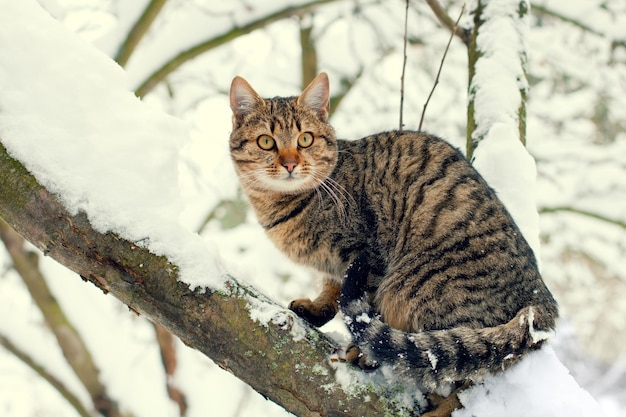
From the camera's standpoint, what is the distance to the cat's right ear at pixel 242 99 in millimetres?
2812

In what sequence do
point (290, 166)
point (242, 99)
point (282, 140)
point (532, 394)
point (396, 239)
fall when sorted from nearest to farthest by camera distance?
point (532, 394) → point (396, 239) → point (290, 166) → point (282, 140) → point (242, 99)

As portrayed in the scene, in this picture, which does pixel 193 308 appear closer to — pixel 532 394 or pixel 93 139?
pixel 93 139

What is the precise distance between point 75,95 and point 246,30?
291 cm

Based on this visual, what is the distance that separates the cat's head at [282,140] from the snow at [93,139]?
2.96 feet

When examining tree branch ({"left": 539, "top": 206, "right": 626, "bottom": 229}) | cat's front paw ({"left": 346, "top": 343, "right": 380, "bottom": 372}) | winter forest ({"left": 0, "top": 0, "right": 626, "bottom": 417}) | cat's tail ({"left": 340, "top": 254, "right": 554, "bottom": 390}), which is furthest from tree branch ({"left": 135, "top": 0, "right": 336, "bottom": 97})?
tree branch ({"left": 539, "top": 206, "right": 626, "bottom": 229})

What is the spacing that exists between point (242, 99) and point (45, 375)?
3013 mm

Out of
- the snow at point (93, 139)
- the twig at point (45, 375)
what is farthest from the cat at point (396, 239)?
the twig at point (45, 375)

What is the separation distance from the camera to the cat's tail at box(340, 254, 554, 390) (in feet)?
5.40

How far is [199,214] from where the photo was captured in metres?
5.64

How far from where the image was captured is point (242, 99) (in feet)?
9.34

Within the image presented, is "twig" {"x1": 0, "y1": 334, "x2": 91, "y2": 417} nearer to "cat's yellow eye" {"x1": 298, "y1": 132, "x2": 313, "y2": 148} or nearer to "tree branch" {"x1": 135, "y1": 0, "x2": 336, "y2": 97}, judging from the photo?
"tree branch" {"x1": 135, "y1": 0, "x2": 336, "y2": 97}

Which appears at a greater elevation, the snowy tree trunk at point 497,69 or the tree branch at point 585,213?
the tree branch at point 585,213

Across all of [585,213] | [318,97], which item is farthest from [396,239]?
[585,213]

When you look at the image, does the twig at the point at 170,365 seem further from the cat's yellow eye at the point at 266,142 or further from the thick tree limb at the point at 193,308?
the thick tree limb at the point at 193,308
